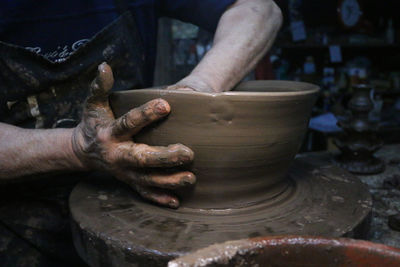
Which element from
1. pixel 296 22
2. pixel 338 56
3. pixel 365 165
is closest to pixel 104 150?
pixel 365 165

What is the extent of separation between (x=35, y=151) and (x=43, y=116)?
0.29 metres

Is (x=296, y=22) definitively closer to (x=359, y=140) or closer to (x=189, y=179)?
(x=359, y=140)

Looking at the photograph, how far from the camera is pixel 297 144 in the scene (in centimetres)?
96

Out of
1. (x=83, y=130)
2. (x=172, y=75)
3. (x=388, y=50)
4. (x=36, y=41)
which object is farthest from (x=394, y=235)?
(x=388, y=50)

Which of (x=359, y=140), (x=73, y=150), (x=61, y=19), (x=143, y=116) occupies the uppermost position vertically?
(x=61, y=19)

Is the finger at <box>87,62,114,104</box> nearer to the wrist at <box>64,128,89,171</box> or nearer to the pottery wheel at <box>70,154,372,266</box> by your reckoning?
the wrist at <box>64,128,89,171</box>

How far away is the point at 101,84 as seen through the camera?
86 cm

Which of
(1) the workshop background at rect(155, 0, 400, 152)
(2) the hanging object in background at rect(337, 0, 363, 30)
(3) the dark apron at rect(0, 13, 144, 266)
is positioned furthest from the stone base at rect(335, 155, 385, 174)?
(2) the hanging object in background at rect(337, 0, 363, 30)

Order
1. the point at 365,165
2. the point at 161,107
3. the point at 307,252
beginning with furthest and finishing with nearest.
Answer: the point at 365,165, the point at 161,107, the point at 307,252

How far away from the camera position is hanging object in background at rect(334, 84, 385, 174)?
152cm

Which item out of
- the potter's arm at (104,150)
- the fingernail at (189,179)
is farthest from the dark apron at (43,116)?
the fingernail at (189,179)

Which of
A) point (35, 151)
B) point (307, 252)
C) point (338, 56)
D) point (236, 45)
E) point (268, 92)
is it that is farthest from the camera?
point (338, 56)

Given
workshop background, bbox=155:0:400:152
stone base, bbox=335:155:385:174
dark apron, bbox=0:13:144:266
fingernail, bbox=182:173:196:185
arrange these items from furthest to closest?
workshop background, bbox=155:0:400:152 → stone base, bbox=335:155:385:174 → dark apron, bbox=0:13:144:266 → fingernail, bbox=182:173:196:185

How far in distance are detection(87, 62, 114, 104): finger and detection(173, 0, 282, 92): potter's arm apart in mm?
192
